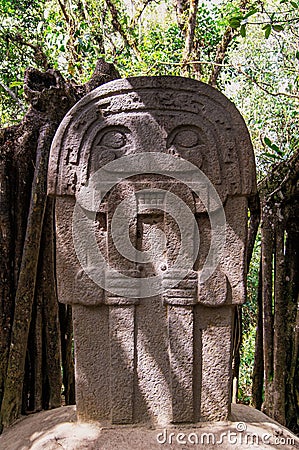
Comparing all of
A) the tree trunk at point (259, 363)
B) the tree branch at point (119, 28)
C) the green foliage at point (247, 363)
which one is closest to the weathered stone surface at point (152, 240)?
the tree trunk at point (259, 363)

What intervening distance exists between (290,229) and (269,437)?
1256mm

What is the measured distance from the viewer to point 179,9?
23.2ft

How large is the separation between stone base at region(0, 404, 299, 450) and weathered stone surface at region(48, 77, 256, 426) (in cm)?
7

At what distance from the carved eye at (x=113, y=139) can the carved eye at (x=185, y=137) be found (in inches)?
9.3

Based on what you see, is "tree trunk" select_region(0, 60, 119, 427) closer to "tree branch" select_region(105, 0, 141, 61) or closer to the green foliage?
the green foliage

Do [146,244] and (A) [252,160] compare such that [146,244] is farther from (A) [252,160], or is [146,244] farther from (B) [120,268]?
(A) [252,160]

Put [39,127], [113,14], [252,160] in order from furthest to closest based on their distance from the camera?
[113,14]
[39,127]
[252,160]

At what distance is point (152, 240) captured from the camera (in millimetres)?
2490

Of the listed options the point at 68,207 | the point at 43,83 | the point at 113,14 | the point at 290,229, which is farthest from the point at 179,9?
the point at 68,207

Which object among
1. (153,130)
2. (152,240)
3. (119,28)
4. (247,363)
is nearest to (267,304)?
(152,240)

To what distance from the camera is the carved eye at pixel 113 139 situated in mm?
2457

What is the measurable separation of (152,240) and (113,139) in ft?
1.78

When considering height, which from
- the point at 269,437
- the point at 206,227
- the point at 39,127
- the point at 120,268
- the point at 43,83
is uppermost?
the point at 43,83

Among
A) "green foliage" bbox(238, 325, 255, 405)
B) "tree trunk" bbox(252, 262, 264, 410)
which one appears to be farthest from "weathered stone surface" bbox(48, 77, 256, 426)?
"green foliage" bbox(238, 325, 255, 405)
